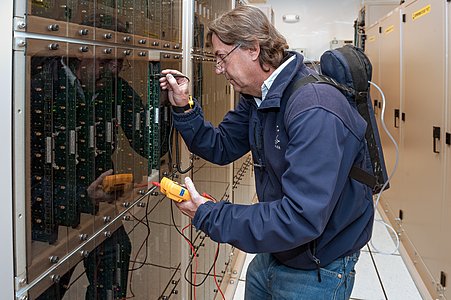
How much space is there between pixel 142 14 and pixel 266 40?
42 cm

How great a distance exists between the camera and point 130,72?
1487 millimetres

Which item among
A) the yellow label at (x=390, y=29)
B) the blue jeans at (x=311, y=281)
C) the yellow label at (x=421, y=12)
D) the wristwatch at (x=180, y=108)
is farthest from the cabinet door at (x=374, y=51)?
the blue jeans at (x=311, y=281)

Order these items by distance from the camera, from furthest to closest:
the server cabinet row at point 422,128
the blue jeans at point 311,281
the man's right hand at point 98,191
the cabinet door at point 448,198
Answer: the server cabinet row at point 422,128, the cabinet door at point 448,198, the blue jeans at point 311,281, the man's right hand at point 98,191

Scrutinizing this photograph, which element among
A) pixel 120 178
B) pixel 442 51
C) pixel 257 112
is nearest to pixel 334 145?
pixel 257 112

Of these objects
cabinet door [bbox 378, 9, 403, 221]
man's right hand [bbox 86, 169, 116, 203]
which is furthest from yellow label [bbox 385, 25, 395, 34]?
man's right hand [bbox 86, 169, 116, 203]

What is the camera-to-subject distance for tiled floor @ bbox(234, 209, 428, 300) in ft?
11.5

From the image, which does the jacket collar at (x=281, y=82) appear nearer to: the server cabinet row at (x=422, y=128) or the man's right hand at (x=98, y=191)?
the man's right hand at (x=98, y=191)

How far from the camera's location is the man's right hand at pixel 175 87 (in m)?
Answer: 1.74

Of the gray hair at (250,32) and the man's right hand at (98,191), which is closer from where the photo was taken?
the man's right hand at (98,191)

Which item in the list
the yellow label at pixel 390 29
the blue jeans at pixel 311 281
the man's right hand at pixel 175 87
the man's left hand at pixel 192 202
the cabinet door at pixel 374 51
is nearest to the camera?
the man's left hand at pixel 192 202

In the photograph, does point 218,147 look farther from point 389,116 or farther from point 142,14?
point 389,116

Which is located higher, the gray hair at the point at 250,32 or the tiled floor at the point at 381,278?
the gray hair at the point at 250,32

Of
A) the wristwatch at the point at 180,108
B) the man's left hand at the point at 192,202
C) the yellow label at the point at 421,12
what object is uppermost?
the yellow label at the point at 421,12

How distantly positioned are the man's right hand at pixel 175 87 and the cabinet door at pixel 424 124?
202 centimetres
